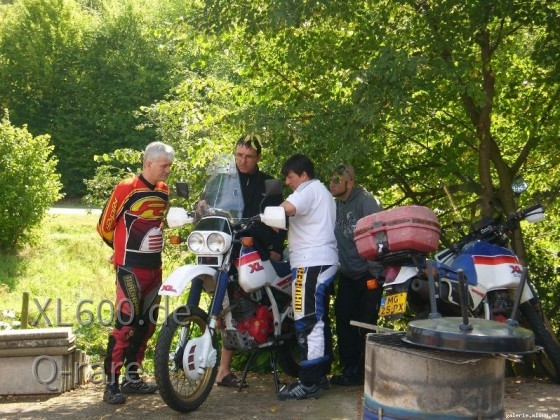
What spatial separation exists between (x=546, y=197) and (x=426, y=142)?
128 centimetres

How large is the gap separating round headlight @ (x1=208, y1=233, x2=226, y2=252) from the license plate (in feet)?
3.92

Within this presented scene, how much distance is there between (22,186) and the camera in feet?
69.9

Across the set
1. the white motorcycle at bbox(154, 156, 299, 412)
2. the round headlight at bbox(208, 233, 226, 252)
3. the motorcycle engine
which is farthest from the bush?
the round headlight at bbox(208, 233, 226, 252)

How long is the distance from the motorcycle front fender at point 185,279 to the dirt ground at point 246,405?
0.85 m

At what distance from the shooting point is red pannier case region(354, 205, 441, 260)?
6.50 metres

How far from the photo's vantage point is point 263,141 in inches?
302

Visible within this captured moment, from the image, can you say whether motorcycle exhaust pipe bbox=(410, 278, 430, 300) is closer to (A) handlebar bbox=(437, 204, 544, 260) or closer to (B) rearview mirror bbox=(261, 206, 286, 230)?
(A) handlebar bbox=(437, 204, 544, 260)

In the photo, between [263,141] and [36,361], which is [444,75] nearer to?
[263,141]

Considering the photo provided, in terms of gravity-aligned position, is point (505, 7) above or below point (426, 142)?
above

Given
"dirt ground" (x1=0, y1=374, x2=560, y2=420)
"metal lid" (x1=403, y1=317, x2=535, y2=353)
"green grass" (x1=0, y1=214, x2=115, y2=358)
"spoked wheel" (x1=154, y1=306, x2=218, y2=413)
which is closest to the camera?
"metal lid" (x1=403, y1=317, x2=535, y2=353)

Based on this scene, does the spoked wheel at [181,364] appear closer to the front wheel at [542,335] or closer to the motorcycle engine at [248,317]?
the motorcycle engine at [248,317]

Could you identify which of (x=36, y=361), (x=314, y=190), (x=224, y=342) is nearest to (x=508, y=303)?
(x=314, y=190)

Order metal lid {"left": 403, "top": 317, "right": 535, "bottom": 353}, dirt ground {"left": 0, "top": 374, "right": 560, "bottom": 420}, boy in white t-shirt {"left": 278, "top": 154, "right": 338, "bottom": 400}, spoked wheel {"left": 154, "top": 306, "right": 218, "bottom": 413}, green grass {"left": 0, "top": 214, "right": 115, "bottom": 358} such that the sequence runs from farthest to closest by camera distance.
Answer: green grass {"left": 0, "top": 214, "right": 115, "bottom": 358} < boy in white t-shirt {"left": 278, "top": 154, "right": 338, "bottom": 400} < dirt ground {"left": 0, "top": 374, "right": 560, "bottom": 420} < spoked wheel {"left": 154, "top": 306, "right": 218, "bottom": 413} < metal lid {"left": 403, "top": 317, "right": 535, "bottom": 353}

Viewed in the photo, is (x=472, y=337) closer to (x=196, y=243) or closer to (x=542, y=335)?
(x=196, y=243)
